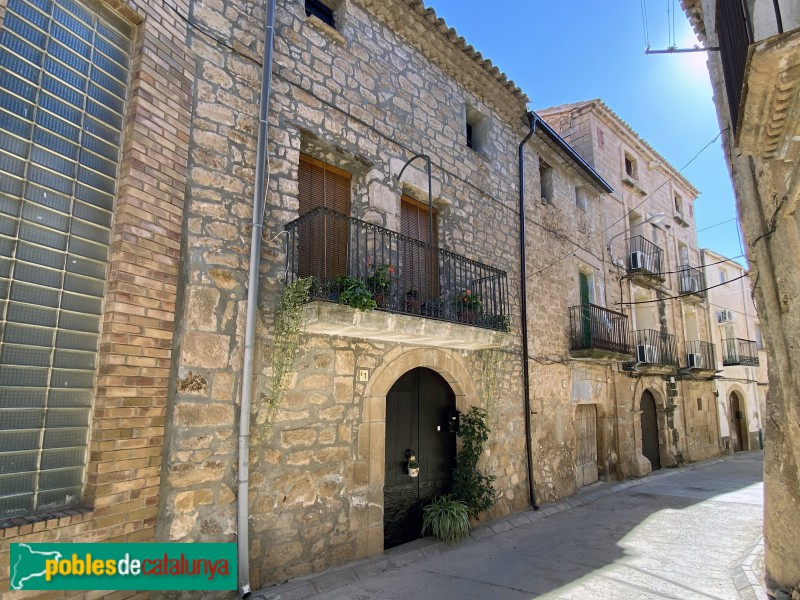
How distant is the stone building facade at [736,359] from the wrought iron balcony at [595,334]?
28.3 ft

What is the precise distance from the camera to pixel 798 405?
160 inches

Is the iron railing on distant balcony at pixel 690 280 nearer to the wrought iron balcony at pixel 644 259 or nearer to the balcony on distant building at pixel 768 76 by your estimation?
the wrought iron balcony at pixel 644 259

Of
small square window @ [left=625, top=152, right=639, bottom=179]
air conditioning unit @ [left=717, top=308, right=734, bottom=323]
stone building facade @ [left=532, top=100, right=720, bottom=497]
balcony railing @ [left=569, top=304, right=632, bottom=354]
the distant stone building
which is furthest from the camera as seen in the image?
A: air conditioning unit @ [left=717, top=308, right=734, bottom=323]

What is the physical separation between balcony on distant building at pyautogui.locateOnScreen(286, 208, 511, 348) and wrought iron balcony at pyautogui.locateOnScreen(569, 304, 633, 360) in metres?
3.41

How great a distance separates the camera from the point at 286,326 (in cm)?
477

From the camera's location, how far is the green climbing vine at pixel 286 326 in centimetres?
471

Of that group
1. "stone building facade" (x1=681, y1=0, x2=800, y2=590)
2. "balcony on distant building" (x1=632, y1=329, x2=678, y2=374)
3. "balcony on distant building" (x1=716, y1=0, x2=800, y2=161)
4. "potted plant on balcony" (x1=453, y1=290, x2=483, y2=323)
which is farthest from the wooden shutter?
"balcony on distant building" (x1=632, y1=329, x2=678, y2=374)

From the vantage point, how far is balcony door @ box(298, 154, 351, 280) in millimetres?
5324

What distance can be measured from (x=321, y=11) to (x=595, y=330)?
7782 mm

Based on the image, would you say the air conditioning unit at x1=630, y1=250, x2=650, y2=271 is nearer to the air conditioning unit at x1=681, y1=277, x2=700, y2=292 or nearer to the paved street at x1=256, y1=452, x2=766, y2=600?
the air conditioning unit at x1=681, y1=277, x2=700, y2=292

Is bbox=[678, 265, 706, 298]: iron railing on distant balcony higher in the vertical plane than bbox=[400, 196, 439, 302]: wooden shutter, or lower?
higher

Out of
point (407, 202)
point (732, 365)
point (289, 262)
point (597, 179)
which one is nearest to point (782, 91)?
point (289, 262)

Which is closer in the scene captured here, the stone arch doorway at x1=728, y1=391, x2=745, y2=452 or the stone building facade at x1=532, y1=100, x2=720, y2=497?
the stone building facade at x1=532, y1=100, x2=720, y2=497

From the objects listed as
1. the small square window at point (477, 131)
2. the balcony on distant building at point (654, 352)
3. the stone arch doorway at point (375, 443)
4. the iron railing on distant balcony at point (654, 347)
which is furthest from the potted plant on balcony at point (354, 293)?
the iron railing on distant balcony at point (654, 347)
